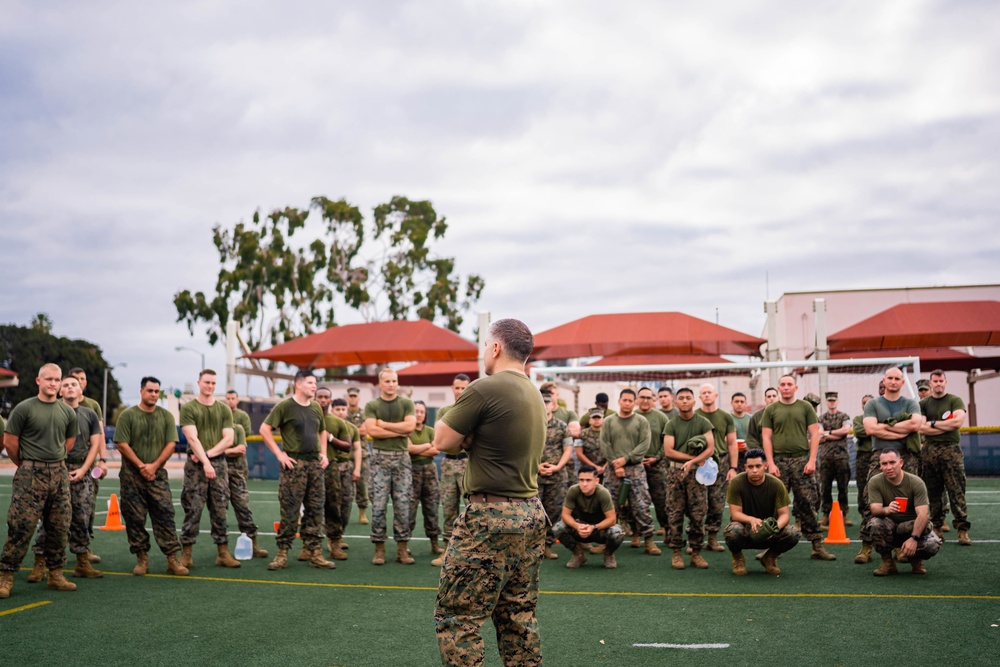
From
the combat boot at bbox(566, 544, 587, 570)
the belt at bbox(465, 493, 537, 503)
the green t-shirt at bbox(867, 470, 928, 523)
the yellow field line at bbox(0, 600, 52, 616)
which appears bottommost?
the combat boot at bbox(566, 544, 587, 570)

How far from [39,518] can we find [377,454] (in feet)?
11.4

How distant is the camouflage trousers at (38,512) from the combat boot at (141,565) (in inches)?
39.1

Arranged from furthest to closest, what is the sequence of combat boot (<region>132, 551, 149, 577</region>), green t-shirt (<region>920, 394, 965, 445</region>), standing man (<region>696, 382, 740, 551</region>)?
1. standing man (<region>696, 382, 740, 551</region>)
2. green t-shirt (<region>920, 394, 965, 445</region>)
3. combat boot (<region>132, 551, 149, 577</region>)

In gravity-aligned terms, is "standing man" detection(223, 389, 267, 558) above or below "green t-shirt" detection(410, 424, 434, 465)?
below

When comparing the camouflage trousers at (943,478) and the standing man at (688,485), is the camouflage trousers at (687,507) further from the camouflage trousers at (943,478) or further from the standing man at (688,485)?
the camouflage trousers at (943,478)

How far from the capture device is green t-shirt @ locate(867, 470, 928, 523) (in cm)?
879

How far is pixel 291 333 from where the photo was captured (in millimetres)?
37688

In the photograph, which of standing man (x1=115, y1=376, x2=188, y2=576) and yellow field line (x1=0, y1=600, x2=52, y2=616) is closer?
yellow field line (x1=0, y1=600, x2=52, y2=616)

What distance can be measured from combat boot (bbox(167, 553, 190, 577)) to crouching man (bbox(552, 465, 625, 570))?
390 centimetres

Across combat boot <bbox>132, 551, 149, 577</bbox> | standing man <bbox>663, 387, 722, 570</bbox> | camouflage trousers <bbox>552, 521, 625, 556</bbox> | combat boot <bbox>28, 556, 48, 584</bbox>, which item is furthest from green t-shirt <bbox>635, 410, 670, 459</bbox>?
combat boot <bbox>28, 556, 48, 584</bbox>

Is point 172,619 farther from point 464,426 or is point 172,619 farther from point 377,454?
point 464,426

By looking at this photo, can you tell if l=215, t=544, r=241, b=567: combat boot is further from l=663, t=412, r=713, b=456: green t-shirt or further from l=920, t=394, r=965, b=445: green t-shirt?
l=920, t=394, r=965, b=445: green t-shirt

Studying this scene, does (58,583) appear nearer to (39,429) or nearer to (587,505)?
(39,429)

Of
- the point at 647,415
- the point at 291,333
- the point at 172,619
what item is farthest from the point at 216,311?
the point at 172,619
